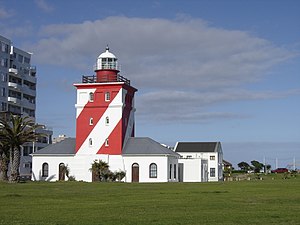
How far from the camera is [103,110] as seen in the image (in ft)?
201

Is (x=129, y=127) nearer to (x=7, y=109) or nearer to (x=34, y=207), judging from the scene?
(x=7, y=109)

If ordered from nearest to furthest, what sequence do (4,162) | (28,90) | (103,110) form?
(4,162) → (103,110) → (28,90)

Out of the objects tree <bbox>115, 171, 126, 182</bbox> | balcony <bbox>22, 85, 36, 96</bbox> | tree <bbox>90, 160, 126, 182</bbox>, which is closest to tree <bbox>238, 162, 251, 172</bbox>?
balcony <bbox>22, 85, 36, 96</bbox>

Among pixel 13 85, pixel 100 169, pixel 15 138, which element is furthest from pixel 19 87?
pixel 15 138

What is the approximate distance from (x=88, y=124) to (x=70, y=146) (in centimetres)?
421

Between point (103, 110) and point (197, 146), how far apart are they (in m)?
33.2

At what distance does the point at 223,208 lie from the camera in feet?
67.4

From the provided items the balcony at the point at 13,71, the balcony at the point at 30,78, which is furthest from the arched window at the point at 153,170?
the balcony at the point at 30,78

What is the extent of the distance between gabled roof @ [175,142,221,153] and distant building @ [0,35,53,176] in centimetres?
2293

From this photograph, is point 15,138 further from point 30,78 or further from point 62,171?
point 30,78

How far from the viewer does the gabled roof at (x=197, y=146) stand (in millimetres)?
88312

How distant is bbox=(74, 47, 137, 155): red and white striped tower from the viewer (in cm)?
6050

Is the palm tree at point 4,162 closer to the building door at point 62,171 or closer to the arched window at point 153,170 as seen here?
the building door at point 62,171

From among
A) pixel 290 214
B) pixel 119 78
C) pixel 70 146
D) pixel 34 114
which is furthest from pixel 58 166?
pixel 290 214
